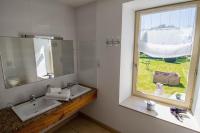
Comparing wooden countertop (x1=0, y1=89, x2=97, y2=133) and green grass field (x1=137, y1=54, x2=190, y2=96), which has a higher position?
green grass field (x1=137, y1=54, x2=190, y2=96)

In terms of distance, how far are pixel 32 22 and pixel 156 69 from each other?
7.13 feet

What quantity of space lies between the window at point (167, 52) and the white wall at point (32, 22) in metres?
1.38

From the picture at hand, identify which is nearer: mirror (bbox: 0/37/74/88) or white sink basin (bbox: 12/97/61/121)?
white sink basin (bbox: 12/97/61/121)

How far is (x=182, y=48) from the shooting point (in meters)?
1.78

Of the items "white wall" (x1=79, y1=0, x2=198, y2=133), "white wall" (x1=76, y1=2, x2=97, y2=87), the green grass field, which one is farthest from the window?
"white wall" (x1=76, y1=2, x2=97, y2=87)

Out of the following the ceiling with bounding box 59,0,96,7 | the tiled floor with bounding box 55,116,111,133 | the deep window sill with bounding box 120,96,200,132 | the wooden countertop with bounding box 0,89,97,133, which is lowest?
the tiled floor with bounding box 55,116,111,133

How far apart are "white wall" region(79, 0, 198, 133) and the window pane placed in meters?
0.54

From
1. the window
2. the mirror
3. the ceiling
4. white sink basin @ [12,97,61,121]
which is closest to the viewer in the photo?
white sink basin @ [12,97,61,121]

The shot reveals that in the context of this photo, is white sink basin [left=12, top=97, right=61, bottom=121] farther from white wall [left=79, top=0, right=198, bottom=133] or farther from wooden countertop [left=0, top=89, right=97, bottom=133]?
white wall [left=79, top=0, right=198, bottom=133]

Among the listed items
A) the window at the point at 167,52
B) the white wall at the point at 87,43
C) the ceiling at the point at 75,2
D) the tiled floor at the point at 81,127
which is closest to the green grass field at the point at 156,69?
the window at the point at 167,52

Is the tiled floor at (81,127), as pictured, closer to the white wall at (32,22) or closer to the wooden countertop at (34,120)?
the wooden countertop at (34,120)

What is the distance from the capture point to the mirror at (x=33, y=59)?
1.59m

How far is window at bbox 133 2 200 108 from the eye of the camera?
1.71 metres

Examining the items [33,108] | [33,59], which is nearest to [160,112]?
[33,108]
